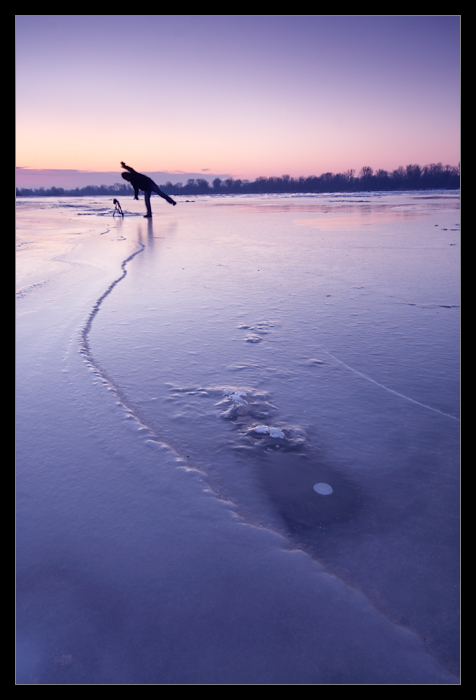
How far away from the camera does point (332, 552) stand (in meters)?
2.17

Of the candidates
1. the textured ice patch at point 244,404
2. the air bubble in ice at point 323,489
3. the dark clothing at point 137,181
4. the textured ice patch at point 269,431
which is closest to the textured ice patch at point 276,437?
the textured ice patch at point 269,431

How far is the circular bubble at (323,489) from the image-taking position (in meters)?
2.60

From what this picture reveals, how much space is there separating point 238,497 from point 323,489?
56 cm

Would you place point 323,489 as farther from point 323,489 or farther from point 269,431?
point 269,431

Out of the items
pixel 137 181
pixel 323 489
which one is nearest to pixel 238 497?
pixel 323 489

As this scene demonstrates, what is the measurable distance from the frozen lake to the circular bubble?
0.03ft

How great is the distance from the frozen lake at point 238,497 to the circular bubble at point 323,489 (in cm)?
1

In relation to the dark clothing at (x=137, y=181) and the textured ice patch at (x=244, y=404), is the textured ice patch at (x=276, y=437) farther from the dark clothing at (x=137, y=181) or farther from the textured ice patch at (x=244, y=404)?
the dark clothing at (x=137, y=181)

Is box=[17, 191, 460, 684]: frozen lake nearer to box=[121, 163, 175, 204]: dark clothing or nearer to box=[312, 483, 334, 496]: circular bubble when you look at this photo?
box=[312, 483, 334, 496]: circular bubble

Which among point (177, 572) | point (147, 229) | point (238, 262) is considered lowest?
point (177, 572)

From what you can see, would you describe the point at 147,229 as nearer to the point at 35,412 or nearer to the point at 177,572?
the point at 35,412
